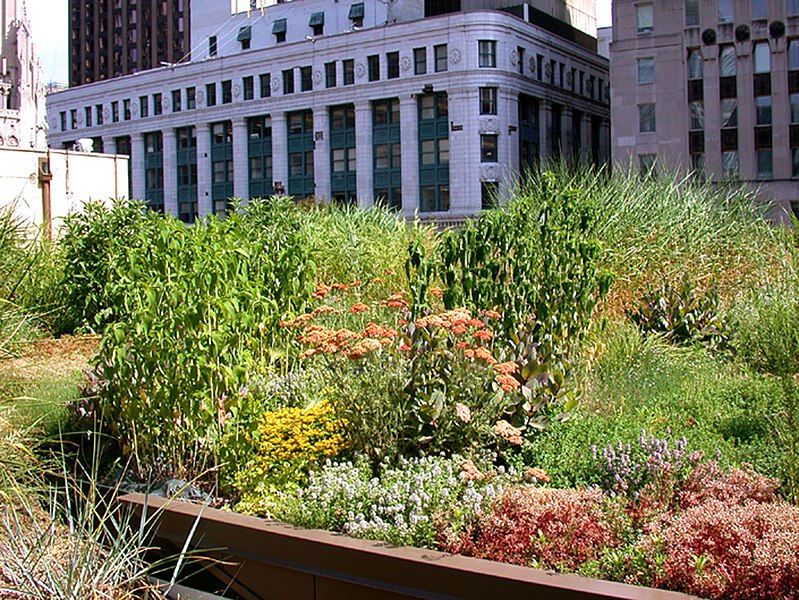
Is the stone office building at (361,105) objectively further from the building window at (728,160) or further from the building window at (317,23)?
the building window at (728,160)

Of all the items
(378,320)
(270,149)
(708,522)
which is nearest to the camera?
(708,522)

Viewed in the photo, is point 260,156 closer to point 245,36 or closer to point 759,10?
point 245,36

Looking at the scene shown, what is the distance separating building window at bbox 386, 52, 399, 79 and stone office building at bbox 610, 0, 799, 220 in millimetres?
21520

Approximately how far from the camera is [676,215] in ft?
49.6

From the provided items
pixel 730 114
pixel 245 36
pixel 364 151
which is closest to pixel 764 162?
pixel 730 114

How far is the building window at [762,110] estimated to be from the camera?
51094mm

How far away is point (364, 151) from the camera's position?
72.5 meters

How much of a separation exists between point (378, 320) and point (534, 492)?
480 centimetres

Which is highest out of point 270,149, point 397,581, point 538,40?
point 538,40

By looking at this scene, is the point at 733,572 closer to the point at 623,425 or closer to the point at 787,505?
the point at 787,505

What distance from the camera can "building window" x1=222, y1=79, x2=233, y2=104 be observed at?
268ft

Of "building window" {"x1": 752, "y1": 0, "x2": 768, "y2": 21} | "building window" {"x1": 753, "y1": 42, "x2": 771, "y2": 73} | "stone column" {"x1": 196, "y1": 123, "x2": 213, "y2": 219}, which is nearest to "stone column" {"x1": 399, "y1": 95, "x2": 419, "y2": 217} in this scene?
"stone column" {"x1": 196, "y1": 123, "x2": 213, "y2": 219}

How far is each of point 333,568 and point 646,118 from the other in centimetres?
5202

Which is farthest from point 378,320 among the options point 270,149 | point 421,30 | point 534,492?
point 270,149
